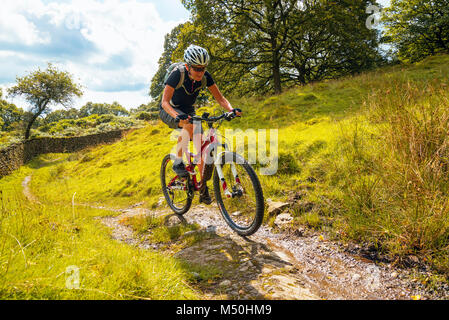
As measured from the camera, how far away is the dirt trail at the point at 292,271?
239 centimetres

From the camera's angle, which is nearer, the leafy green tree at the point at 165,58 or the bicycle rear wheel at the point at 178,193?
the bicycle rear wheel at the point at 178,193

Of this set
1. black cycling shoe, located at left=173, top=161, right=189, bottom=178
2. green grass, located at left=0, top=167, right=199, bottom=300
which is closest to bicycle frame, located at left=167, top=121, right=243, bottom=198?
black cycling shoe, located at left=173, top=161, right=189, bottom=178

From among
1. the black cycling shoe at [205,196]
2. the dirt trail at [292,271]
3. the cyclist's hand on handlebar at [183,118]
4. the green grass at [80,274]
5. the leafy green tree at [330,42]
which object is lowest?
the dirt trail at [292,271]

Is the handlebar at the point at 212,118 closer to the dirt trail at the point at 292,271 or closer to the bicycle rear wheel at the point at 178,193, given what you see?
the bicycle rear wheel at the point at 178,193

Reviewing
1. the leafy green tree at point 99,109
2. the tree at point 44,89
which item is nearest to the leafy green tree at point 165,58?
the tree at point 44,89

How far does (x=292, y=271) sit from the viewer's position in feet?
9.35

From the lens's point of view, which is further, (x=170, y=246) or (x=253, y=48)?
(x=253, y=48)

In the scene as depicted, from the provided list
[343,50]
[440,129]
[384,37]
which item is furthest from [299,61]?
[440,129]

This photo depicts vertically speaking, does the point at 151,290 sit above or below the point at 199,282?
above

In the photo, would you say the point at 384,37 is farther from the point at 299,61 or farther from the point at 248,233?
the point at 248,233

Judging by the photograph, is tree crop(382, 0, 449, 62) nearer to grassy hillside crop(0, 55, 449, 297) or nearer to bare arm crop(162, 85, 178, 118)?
grassy hillside crop(0, 55, 449, 297)

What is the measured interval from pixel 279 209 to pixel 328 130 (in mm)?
3610

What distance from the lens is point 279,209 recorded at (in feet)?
14.9
